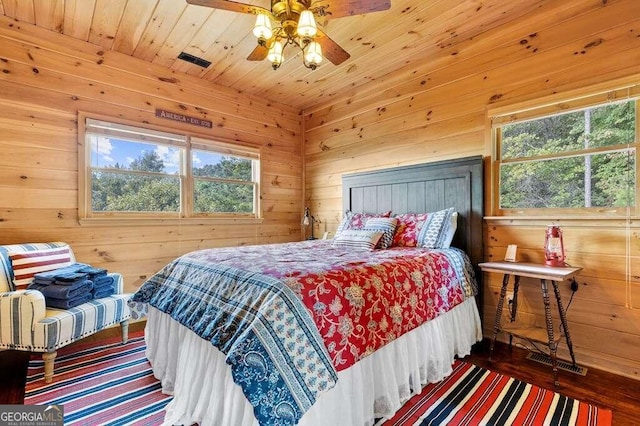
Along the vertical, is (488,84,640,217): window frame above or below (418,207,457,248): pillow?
above

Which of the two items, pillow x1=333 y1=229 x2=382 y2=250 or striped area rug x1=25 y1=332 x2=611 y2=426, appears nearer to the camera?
striped area rug x1=25 y1=332 x2=611 y2=426

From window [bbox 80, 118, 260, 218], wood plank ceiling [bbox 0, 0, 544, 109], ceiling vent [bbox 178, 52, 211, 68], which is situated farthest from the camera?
ceiling vent [bbox 178, 52, 211, 68]

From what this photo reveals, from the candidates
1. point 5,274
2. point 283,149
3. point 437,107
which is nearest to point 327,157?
point 283,149

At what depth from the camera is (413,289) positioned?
196 centimetres

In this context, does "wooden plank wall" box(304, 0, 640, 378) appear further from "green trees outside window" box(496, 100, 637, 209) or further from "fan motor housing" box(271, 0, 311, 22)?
"fan motor housing" box(271, 0, 311, 22)

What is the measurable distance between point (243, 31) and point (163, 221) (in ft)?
6.76

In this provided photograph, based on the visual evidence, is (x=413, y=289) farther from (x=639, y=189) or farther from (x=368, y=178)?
(x=368, y=178)

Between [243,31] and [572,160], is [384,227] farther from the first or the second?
[243,31]

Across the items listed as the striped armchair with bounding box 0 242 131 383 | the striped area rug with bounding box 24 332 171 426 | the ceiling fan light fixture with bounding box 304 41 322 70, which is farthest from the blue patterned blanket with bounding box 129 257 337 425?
the ceiling fan light fixture with bounding box 304 41 322 70

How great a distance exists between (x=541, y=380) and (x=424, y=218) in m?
1.42

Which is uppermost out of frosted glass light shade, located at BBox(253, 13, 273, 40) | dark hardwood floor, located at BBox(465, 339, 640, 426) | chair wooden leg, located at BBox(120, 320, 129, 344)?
frosted glass light shade, located at BBox(253, 13, 273, 40)

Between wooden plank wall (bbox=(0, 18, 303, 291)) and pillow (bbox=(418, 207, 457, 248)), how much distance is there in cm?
227

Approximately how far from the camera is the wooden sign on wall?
11.0ft

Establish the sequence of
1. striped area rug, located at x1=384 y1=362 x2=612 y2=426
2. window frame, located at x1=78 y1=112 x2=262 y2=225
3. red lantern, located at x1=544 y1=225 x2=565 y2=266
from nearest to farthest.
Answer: striped area rug, located at x1=384 y1=362 x2=612 y2=426
red lantern, located at x1=544 y1=225 x2=565 y2=266
window frame, located at x1=78 y1=112 x2=262 y2=225
